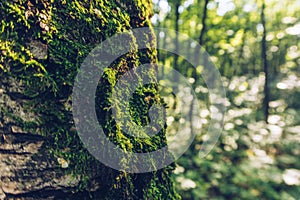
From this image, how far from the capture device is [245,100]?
741 cm

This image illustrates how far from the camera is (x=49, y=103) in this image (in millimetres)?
957

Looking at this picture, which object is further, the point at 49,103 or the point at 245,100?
the point at 245,100

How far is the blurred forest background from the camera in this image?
4.73 m

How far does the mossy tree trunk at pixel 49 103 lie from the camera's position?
88 cm

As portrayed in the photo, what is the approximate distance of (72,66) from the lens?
1.00 meters

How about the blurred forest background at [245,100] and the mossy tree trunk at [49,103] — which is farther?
the blurred forest background at [245,100]

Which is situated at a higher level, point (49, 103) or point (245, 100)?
point (245, 100)

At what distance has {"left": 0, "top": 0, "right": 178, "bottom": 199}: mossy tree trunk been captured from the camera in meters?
0.88

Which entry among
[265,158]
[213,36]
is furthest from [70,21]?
[213,36]

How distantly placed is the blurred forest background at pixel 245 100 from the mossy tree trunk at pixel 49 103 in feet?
11.9

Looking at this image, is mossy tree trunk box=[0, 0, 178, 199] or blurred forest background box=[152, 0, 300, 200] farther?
blurred forest background box=[152, 0, 300, 200]

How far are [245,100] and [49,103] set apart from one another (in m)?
7.39

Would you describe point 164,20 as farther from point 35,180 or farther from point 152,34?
point 35,180

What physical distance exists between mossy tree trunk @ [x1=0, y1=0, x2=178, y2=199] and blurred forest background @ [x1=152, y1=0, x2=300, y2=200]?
3631 millimetres
